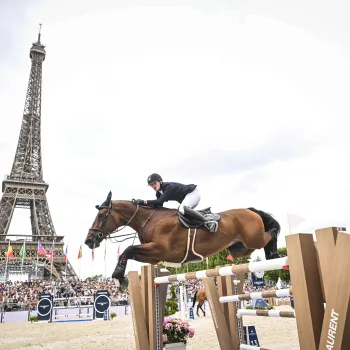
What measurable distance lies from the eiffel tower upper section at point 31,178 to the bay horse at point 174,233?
115 feet

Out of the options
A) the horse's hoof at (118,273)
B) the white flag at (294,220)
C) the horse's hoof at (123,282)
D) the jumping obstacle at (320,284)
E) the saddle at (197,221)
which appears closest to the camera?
the jumping obstacle at (320,284)

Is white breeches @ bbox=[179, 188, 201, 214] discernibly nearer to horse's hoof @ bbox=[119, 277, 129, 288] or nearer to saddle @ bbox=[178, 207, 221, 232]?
saddle @ bbox=[178, 207, 221, 232]

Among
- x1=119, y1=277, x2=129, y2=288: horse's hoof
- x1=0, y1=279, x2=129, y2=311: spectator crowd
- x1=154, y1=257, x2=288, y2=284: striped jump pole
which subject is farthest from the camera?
x1=0, y1=279, x2=129, y2=311: spectator crowd

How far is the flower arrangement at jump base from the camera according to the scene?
548cm

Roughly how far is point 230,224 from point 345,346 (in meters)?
2.81

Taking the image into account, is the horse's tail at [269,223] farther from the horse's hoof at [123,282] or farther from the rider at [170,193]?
the horse's hoof at [123,282]

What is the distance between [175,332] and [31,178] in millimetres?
37970

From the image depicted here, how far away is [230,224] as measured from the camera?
14.4ft

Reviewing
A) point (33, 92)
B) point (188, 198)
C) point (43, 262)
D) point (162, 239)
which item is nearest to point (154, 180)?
point (188, 198)

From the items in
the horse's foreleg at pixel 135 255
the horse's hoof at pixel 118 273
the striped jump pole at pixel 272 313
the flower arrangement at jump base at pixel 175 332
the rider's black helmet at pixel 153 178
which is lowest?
the flower arrangement at jump base at pixel 175 332

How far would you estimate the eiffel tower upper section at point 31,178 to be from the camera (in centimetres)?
3778

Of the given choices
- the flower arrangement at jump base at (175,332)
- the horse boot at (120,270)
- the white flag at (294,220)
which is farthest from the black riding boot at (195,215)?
the flower arrangement at jump base at (175,332)

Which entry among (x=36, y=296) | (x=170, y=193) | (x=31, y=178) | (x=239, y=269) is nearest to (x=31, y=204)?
(x=31, y=178)

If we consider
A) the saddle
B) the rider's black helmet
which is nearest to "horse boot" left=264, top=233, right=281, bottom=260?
the saddle
